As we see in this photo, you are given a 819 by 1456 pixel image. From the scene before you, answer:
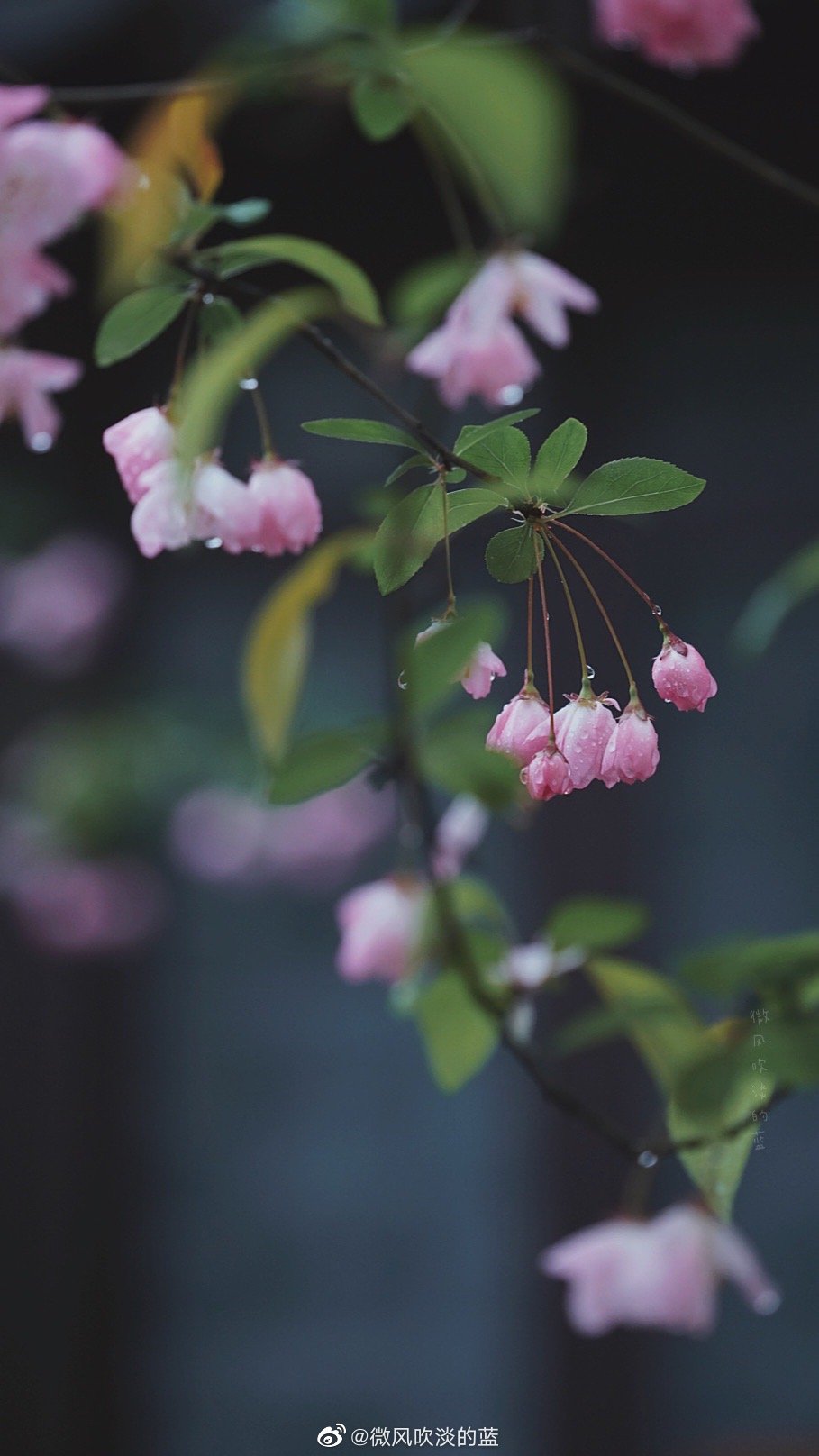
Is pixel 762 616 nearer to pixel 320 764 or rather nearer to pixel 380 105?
pixel 380 105

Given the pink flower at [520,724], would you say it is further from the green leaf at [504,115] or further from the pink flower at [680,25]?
the pink flower at [680,25]

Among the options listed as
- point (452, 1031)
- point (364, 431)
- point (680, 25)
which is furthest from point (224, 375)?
point (680, 25)

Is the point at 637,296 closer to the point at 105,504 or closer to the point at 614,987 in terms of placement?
the point at 105,504

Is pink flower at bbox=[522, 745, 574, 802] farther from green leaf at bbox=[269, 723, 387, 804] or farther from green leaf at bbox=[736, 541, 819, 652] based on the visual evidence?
green leaf at bbox=[736, 541, 819, 652]

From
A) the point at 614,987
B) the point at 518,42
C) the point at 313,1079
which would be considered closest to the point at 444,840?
the point at 614,987

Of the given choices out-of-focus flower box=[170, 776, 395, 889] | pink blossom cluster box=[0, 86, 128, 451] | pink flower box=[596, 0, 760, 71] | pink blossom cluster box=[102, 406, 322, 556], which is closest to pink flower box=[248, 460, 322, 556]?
pink blossom cluster box=[102, 406, 322, 556]

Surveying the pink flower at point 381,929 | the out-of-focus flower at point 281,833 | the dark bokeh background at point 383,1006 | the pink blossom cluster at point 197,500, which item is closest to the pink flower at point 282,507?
the pink blossom cluster at point 197,500

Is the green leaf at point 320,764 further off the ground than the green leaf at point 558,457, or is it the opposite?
the green leaf at point 558,457
